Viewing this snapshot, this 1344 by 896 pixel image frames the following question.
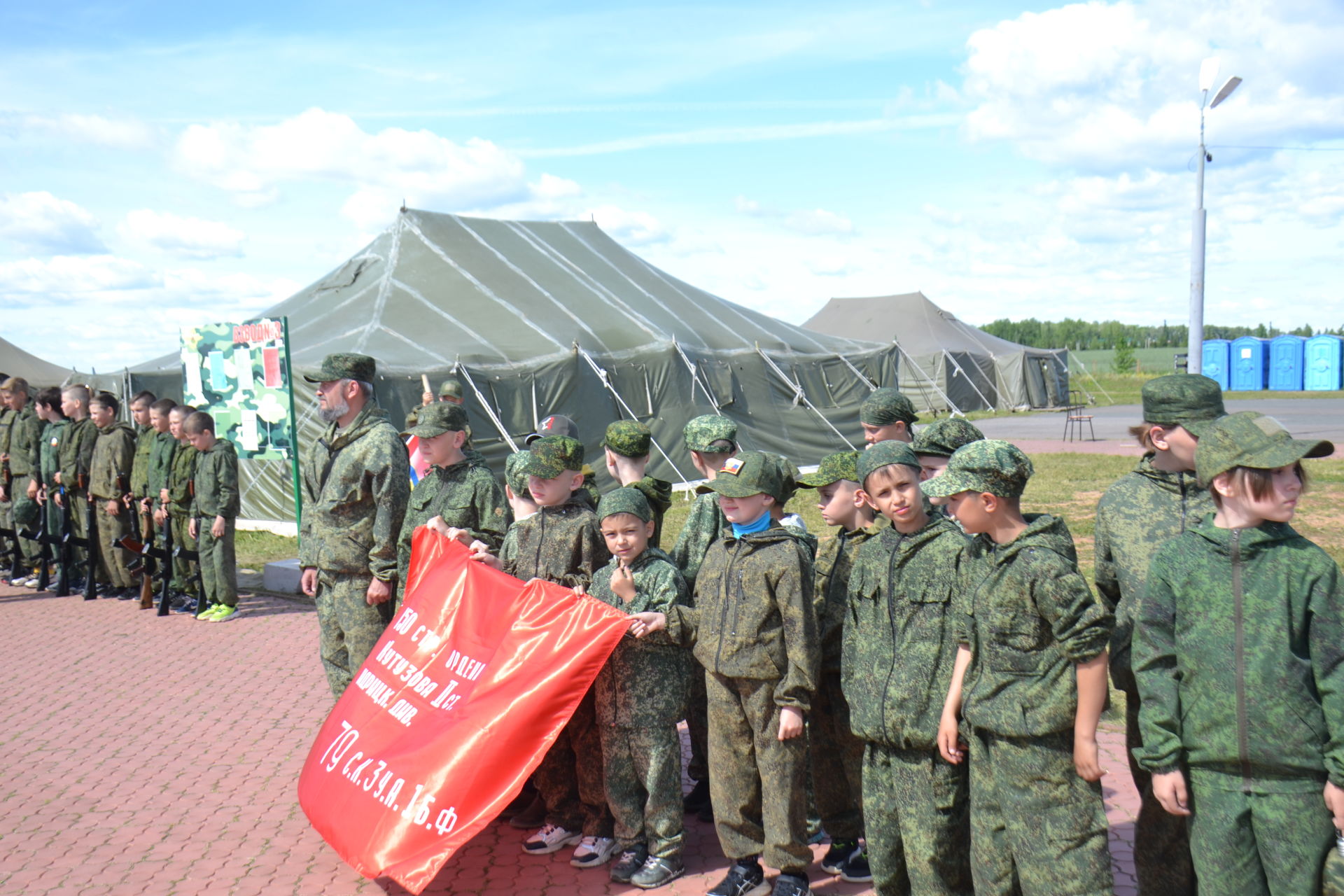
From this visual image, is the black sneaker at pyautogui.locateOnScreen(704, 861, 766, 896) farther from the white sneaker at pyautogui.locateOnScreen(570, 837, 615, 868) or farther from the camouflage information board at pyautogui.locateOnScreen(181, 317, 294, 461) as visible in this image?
the camouflage information board at pyautogui.locateOnScreen(181, 317, 294, 461)

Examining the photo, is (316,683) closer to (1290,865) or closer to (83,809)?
(83,809)

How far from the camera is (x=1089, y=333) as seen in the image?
91.0m

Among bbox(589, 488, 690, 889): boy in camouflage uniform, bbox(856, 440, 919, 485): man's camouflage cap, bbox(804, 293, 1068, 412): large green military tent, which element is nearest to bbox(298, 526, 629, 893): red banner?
bbox(589, 488, 690, 889): boy in camouflage uniform

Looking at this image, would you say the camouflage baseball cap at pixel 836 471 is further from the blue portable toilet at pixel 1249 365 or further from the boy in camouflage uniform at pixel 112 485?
the blue portable toilet at pixel 1249 365

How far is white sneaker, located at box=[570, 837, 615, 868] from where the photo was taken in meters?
4.24

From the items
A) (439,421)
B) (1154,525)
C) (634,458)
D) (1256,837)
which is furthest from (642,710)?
(1256,837)

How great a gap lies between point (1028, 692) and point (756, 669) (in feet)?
3.31

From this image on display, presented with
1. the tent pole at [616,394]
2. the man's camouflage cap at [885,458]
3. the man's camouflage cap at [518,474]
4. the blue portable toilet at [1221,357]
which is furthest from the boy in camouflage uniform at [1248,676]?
the blue portable toilet at [1221,357]

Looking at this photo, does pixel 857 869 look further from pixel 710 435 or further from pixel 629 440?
pixel 629 440

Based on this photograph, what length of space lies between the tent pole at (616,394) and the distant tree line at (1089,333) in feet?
234

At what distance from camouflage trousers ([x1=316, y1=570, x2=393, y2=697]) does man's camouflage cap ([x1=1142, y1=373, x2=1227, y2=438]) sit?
12.0ft

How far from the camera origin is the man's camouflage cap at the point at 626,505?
158 inches

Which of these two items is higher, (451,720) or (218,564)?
(451,720)

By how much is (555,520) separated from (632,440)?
567 millimetres
